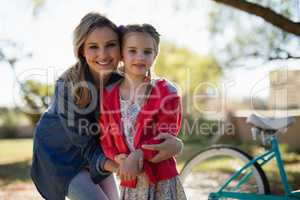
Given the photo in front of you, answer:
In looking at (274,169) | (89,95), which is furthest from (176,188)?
(274,169)

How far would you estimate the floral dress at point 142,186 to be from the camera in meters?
1.95

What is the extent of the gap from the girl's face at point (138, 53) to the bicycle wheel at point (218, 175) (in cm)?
174

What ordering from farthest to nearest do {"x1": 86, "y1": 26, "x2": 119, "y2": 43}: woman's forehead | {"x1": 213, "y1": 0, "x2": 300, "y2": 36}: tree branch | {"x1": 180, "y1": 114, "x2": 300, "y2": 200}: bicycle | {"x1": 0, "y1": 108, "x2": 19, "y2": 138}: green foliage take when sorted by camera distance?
{"x1": 0, "y1": 108, "x2": 19, "y2": 138}: green foliage, {"x1": 213, "y1": 0, "x2": 300, "y2": 36}: tree branch, {"x1": 180, "y1": 114, "x2": 300, "y2": 200}: bicycle, {"x1": 86, "y1": 26, "x2": 119, "y2": 43}: woman's forehead

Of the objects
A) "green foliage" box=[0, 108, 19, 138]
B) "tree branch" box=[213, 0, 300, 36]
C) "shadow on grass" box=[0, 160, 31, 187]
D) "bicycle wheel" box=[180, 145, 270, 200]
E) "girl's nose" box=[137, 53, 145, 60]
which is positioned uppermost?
"tree branch" box=[213, 0, 300, 36]

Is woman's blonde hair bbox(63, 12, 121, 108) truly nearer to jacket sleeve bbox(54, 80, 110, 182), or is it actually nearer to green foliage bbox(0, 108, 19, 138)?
jacket sleeve bbox(54, 80, 110, 182)


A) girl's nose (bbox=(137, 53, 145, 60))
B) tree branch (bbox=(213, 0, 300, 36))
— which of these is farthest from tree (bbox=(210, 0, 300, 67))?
girl's nose (bbox=(137, 53, 145, 60))

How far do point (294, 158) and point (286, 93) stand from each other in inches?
46.8

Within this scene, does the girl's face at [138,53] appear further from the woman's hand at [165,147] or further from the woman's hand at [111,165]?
the woman's hand at [111,165]

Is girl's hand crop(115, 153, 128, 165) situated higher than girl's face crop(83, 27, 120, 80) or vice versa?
girl's face crop(83, 27, 120, 80)

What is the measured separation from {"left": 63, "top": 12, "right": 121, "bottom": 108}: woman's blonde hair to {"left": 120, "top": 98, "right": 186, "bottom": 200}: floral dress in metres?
0.24

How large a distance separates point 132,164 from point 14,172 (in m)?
Result: 5.69

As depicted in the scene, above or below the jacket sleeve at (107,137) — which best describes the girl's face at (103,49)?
above

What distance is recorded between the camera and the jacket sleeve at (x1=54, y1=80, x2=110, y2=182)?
6.87 ft

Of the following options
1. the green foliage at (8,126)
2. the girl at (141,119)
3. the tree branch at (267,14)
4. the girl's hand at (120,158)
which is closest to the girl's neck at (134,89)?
the girl at (141,119)
